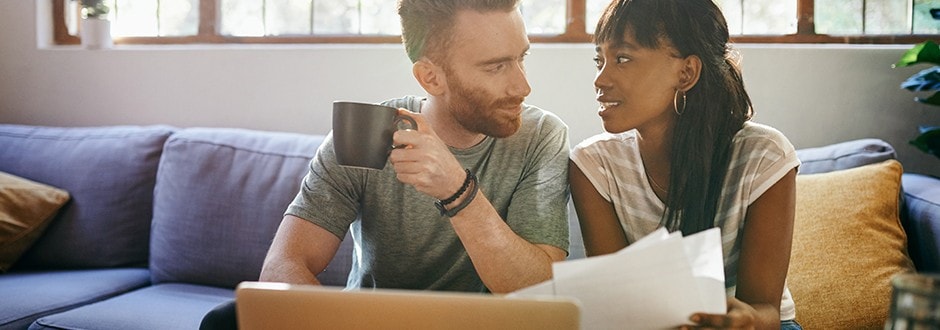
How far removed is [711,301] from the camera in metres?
0.89

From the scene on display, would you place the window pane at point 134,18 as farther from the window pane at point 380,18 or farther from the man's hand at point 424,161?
the man's hand at point 424,161

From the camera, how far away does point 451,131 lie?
156cm

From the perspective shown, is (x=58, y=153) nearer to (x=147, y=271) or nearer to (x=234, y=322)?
(x=147, y=271)

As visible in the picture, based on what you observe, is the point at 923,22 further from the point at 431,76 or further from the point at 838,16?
the point at 431,76

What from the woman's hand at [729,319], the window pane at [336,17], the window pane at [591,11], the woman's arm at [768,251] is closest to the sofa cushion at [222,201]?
the window pane at [336,17]

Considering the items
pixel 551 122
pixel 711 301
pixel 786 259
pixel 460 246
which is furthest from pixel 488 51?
pixel 711 301

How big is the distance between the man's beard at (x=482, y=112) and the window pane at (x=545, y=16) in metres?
1.16

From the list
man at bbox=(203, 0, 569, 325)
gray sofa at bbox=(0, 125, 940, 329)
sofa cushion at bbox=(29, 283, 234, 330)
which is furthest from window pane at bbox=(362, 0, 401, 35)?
man at bbox=(203, 0, 569, 325)

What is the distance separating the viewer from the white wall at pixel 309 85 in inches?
91.6

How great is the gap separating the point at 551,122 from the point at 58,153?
1.64 metres

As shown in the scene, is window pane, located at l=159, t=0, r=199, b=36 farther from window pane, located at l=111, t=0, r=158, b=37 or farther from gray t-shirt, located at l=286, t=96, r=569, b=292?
gray t-shirt, located at l=286, t=96, r=569, b=292

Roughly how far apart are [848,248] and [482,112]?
85 centimetres

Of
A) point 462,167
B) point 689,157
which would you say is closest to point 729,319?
point 689,157

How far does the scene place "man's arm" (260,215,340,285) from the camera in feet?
4.59
